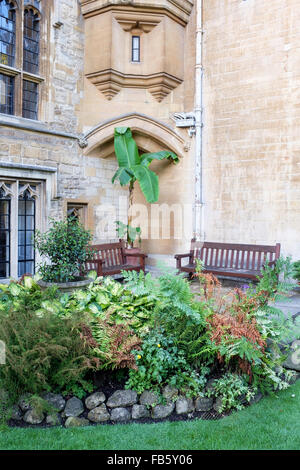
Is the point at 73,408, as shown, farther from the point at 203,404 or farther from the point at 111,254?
the point at 111,254

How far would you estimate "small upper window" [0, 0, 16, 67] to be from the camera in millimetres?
6688

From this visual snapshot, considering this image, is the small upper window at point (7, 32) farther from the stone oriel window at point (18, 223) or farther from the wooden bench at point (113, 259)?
the wooden bench at point (113, 259)

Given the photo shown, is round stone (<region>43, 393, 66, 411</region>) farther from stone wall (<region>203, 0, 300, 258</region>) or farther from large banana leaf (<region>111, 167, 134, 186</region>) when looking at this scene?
stone wall (<region>203, 0, 300, 258</region>)

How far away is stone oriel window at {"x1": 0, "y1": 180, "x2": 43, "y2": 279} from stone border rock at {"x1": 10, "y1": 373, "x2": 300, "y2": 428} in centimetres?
438

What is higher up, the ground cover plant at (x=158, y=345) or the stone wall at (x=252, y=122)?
the stone wall at (x=252, y=122)

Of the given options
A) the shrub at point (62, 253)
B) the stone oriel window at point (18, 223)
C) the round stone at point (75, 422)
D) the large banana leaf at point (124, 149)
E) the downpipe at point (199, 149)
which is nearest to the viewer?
the round stone at point (75, 422)

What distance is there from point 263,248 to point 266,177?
1.48m

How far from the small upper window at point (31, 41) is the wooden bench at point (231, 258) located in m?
4.57

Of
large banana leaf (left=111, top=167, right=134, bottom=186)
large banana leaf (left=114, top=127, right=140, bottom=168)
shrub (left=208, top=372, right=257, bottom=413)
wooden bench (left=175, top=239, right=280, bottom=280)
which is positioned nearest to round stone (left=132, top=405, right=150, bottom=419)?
shrub (left=208, top=372, right=257, bottom=413)

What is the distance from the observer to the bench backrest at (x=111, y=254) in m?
7.50

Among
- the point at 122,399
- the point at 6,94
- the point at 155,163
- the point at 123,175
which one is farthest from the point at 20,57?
the point at 122,399

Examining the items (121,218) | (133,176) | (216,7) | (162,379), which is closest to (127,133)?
(133,176)

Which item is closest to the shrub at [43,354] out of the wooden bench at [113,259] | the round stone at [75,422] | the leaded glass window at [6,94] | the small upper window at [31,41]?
the round stone at [75,422]
